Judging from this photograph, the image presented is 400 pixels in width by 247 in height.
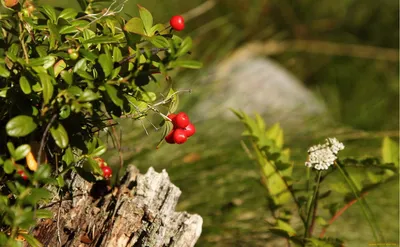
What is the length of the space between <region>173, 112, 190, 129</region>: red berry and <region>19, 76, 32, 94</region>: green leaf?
341 mm

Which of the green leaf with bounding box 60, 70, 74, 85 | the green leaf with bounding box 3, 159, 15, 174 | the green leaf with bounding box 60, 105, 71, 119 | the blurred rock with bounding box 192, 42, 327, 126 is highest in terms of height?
the blurred rock with bounding box 192, 42, 327, 126

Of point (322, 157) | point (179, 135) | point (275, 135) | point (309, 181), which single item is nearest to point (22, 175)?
point (179, 135)

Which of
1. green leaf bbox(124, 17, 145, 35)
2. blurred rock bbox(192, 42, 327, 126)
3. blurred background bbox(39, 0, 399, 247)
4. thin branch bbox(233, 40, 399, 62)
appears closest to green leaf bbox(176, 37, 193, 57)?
green leaf bbox(124, 17, 145, 35)

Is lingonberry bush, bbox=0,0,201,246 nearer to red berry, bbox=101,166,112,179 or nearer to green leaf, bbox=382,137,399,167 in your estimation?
red berry, bbox=101,166,112,179

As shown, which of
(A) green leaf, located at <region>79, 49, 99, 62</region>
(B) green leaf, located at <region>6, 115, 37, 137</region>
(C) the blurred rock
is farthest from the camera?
(C) the blurred rock

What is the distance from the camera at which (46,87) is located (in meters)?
1.21

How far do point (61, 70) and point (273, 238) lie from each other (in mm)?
1331

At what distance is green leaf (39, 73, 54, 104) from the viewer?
1201mm

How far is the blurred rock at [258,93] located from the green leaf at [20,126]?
6.08ft

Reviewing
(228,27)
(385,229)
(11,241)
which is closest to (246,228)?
(385,229)

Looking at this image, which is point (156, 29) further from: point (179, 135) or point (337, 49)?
point (337, 49)

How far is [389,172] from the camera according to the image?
183 centimetres

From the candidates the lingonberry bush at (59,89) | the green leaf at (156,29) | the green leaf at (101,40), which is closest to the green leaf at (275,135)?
the lingonberry bush at (59,89)

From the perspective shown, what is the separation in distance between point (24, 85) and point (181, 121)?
359mm
